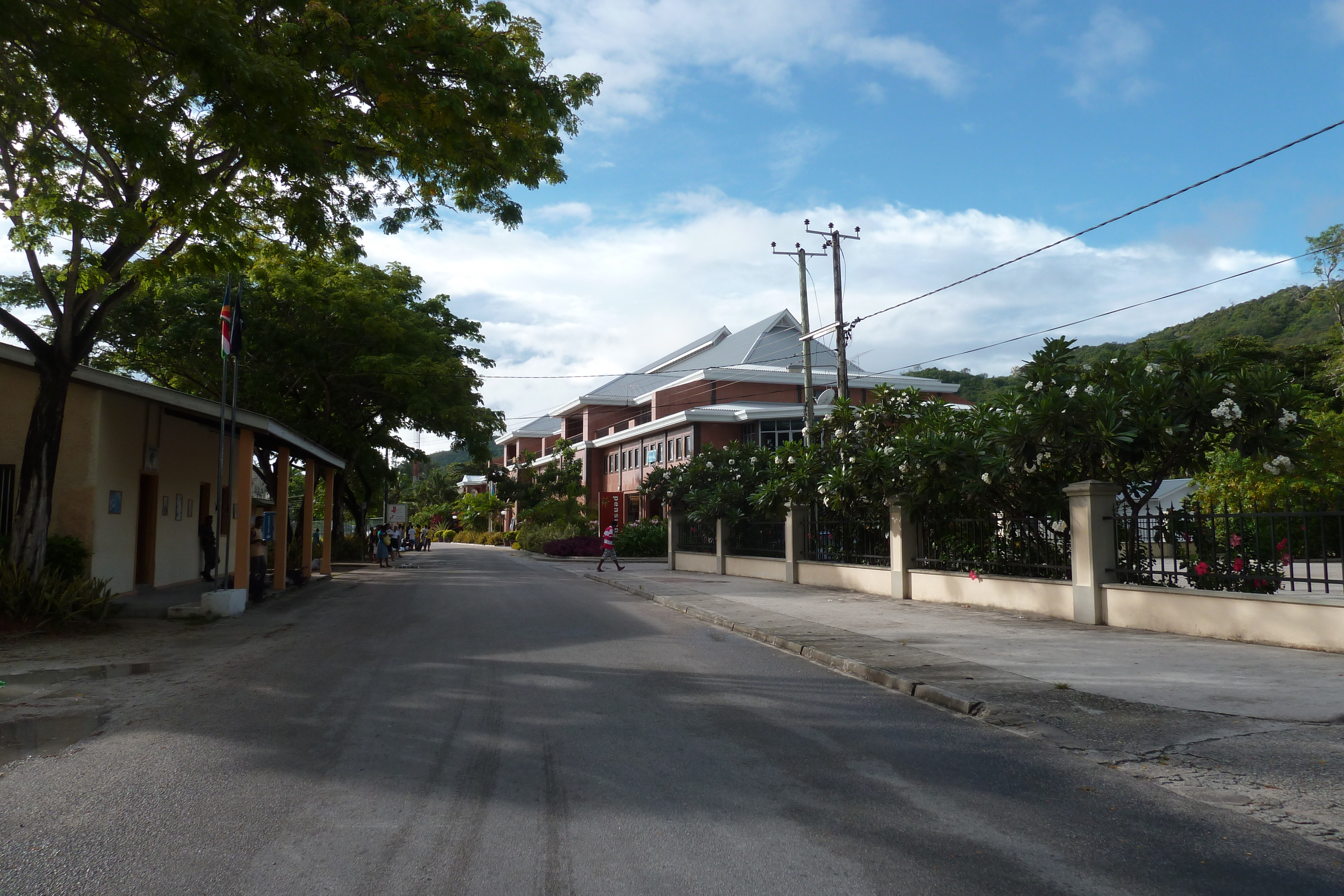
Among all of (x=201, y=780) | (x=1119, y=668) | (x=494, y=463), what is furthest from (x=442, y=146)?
(x=494, y=463)

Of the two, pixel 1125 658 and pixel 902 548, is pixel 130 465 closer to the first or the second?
pixel 902 548

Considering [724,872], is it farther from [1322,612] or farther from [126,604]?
[126,604]

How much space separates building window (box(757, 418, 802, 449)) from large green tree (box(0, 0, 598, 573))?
35.2 metres

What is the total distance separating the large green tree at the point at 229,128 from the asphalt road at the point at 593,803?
6.11 metres

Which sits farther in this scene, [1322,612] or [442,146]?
[442,146]

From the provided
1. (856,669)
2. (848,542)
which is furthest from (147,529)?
(856,669)

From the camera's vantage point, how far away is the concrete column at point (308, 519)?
80.1 feet

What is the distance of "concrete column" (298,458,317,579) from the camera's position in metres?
24.4

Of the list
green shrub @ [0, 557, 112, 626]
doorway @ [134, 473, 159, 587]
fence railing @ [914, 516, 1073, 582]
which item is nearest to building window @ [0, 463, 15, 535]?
green shrub @ [0, 557, 112, 626]

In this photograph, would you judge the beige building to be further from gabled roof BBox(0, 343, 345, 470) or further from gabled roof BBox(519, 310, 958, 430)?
Result: gabled roof BBox(519, 310, 958, 430)

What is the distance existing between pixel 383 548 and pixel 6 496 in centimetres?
1891

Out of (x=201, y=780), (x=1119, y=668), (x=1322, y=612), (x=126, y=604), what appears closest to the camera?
(x=201, y=780)

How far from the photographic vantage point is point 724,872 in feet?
13.3

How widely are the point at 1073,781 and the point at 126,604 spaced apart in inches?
628
